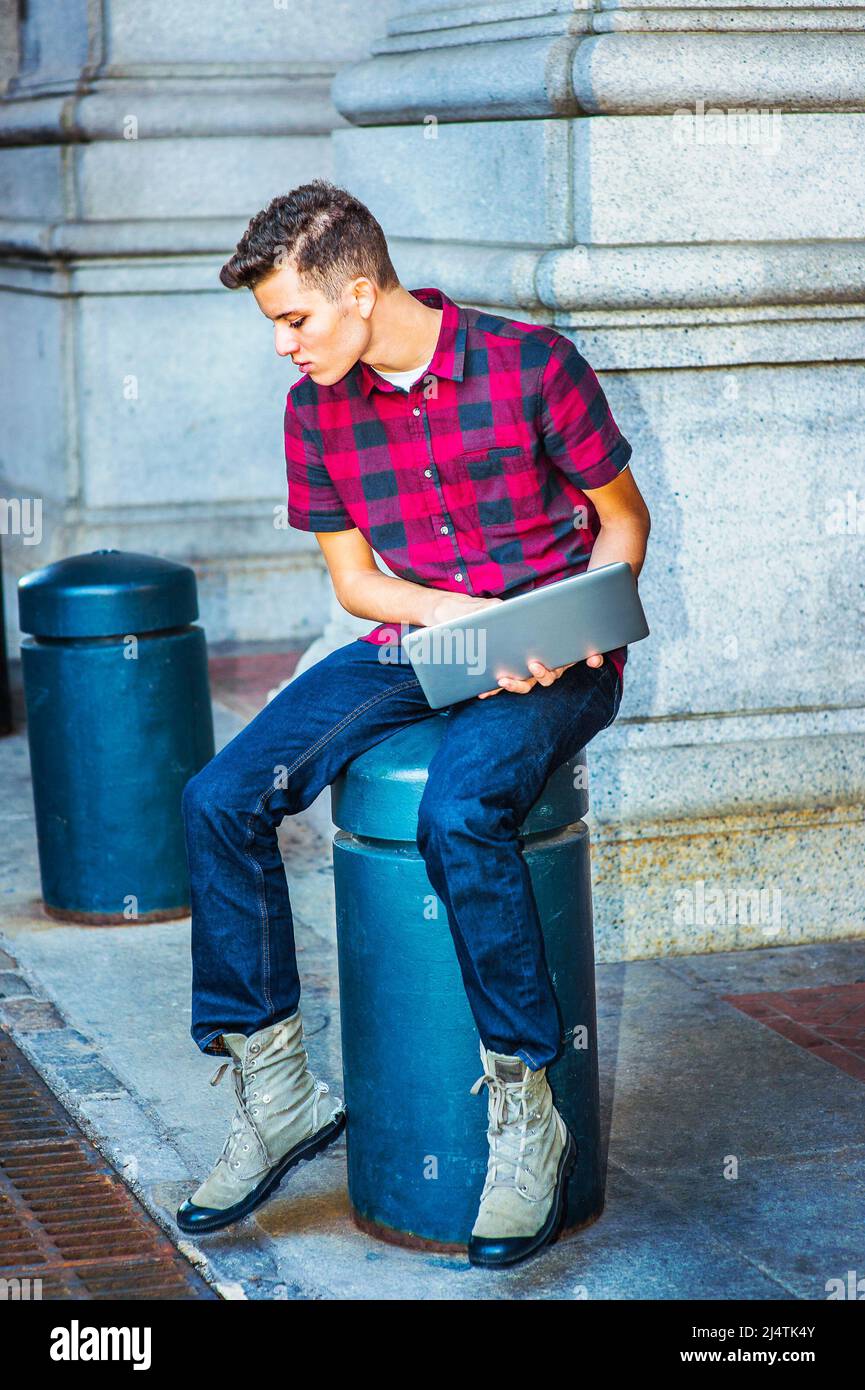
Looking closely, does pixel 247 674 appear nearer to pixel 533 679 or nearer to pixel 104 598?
pixel 104 598

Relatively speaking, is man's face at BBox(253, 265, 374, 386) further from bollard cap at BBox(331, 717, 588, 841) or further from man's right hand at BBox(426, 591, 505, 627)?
bollard cap at BBox(331, 717, 588, 841)

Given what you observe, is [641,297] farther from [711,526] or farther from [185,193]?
[185,193]

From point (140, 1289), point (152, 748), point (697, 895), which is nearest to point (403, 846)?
point (140, 1289)

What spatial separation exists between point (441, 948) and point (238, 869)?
16.4 inches

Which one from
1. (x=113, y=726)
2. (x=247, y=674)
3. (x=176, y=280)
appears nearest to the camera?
(x=113, y=726)

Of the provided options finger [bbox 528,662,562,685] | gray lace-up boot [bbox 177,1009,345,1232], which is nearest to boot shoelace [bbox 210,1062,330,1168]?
gray lace-up boot [bbox 177,1009,345,1232]

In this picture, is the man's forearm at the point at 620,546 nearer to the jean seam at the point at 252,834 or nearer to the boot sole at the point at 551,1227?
the jean seam at the point at 252,834

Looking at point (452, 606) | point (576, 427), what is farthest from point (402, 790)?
point (576, 427)

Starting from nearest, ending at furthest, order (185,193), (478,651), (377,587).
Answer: (478,651) → (377,587) → (185,193)

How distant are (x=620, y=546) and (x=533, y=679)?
0.32 m

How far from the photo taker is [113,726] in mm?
5438

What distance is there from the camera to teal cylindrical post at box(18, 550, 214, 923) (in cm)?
538

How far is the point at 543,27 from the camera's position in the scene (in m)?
4.98

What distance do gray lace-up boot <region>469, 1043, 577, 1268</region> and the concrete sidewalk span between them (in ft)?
0.21
